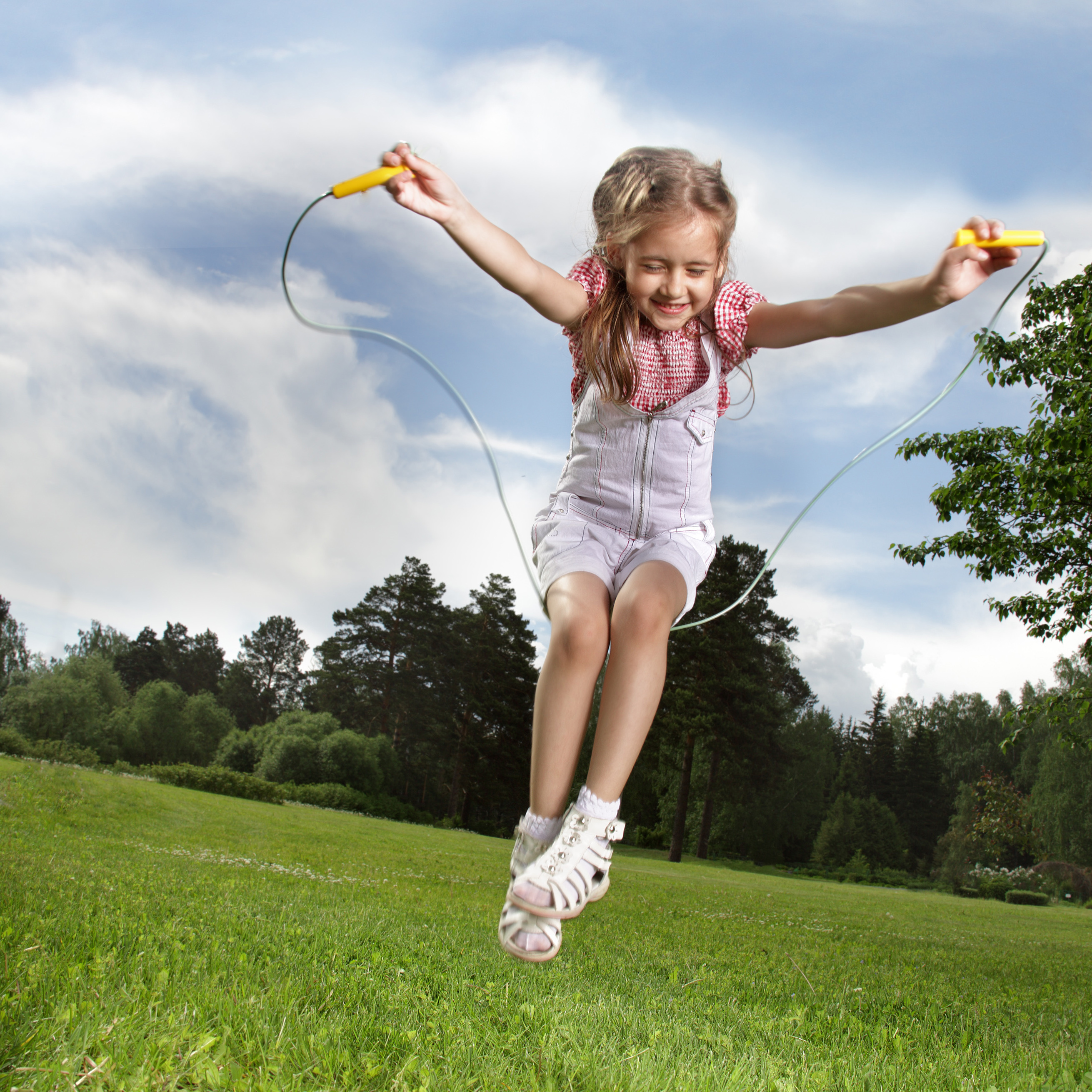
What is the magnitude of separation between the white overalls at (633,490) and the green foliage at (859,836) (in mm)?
43486

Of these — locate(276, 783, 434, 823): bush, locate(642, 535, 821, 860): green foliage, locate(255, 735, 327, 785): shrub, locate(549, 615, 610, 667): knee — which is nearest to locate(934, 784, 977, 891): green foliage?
locate(642, 535, 821, 860): green foliage

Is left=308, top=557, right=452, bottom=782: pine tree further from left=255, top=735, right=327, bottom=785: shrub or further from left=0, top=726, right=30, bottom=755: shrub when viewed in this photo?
left=0, top=726, right=30, bottom=755: shrub

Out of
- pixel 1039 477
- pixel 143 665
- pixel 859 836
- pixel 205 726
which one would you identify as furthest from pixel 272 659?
pixel 1039 477

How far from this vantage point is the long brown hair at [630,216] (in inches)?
104

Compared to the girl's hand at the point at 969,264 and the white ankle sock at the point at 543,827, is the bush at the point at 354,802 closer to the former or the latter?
the white ankle sock at the point at 543,827

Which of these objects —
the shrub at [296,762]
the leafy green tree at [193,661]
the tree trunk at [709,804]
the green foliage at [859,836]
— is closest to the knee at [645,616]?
the tree trunk at [709,804]

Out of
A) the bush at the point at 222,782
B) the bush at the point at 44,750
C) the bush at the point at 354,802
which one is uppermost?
the bush at the point at 44,750

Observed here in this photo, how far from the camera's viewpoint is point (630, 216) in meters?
2.68

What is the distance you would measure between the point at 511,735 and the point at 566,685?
37034 mm

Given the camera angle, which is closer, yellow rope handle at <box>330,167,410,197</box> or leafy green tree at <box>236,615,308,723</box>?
yellow rope handle at <box>330,167,410,197</box>

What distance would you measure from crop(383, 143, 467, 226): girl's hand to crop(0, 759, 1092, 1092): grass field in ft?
8.01

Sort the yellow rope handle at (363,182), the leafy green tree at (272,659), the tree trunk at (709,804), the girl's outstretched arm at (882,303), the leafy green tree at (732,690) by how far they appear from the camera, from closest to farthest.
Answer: the yellow rope handle at (363,182) < the girl's outstretched arm at (882,303) < the leafy green tree at (732,690) < the tree trunk at (709,804) < the leafy green tree at (272,659)

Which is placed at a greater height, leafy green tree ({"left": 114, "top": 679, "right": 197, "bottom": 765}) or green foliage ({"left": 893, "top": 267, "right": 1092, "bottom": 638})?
green foliage ({"left": 893, "top": 267, "right": 1092, "bottom": 638})

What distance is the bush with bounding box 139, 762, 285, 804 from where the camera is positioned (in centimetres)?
2700
